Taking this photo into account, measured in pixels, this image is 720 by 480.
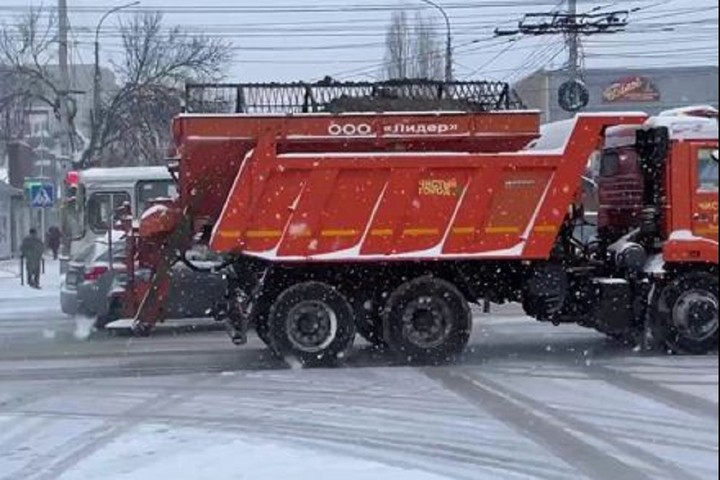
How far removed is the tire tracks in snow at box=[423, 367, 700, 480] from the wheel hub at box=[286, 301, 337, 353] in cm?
158

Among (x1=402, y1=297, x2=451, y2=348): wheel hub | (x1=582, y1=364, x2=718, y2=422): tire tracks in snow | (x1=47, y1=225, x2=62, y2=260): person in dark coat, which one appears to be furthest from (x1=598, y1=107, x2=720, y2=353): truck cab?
(x1=47, y1=225, x2=62, y2=260): person in dark coat

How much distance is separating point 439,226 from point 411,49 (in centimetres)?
2764

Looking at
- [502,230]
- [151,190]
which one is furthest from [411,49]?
[502,230]

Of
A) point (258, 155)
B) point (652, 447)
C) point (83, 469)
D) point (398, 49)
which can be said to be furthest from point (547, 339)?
point (398, 49)

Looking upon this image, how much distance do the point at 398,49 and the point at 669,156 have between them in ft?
91.1

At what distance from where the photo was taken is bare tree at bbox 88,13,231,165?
40.8 meters

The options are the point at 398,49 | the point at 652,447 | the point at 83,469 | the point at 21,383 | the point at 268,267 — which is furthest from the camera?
the point at 398,49

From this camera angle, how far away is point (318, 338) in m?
14.2

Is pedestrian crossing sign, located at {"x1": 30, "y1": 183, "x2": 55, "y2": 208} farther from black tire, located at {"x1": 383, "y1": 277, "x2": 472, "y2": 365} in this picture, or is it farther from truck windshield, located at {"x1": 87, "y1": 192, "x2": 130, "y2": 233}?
black tire, located at {"x1": 383, "y1": 277, "x2": 472, "y2": 365}

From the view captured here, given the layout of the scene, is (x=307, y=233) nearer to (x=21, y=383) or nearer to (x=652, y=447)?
(x=21, y=383)

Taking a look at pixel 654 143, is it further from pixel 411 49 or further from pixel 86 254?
pixel 411 49

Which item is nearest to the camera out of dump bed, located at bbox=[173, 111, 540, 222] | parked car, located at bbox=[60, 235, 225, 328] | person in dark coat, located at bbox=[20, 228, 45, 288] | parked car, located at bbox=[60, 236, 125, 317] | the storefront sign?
dump bed, located at bbox=[173, 111, 540, 222]

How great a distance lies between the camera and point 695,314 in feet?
46.6

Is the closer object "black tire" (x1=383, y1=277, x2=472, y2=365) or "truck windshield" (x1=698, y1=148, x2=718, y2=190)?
"truck windshield" (x1=698, y1=148, x2=718, y2=190)
